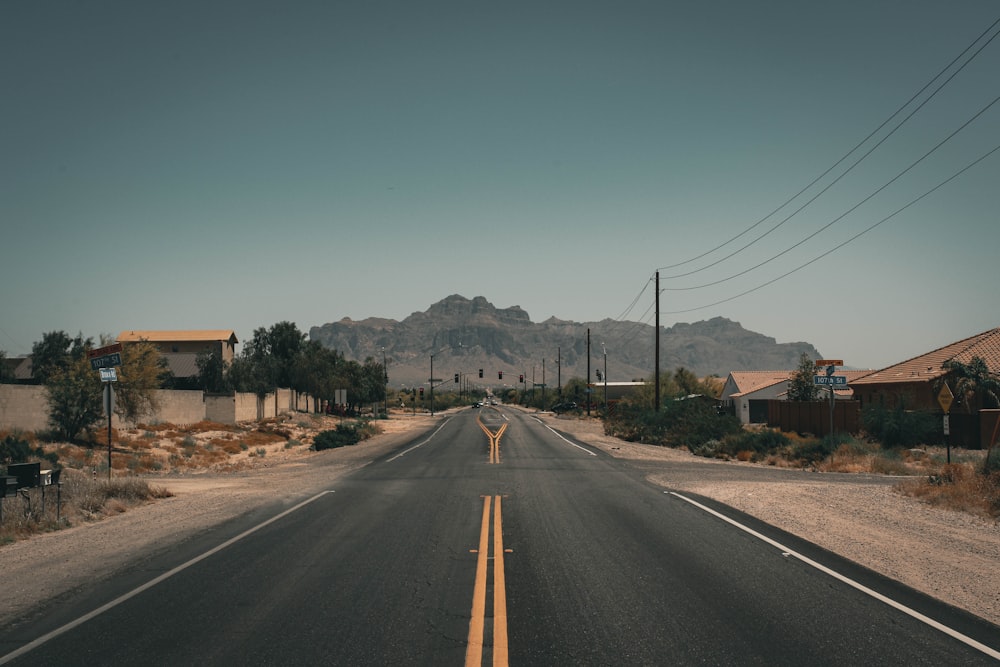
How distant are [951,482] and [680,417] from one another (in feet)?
81.8

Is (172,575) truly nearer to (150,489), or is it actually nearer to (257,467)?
(150,489)

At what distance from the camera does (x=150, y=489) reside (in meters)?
18.9

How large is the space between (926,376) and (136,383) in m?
45.8

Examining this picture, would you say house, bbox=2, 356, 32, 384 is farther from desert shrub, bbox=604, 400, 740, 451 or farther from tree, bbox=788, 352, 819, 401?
tree, bbox=788, 352, 819, 401

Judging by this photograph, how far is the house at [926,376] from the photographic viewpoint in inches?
1522

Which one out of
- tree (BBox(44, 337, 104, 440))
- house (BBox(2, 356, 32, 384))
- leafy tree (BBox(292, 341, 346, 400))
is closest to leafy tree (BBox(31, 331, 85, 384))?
house (BBox(2, 356, 32, 384))

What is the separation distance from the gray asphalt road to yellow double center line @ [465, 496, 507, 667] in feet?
0.11

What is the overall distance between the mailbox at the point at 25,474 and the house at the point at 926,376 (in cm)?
3738

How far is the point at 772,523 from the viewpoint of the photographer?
14.0 m

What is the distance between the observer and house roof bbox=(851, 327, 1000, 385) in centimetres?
3994

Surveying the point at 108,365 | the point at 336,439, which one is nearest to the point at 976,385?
the point at 336,439

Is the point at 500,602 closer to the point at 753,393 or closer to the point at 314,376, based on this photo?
the point at 753,393

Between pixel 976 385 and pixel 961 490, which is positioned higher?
pixel 976 385

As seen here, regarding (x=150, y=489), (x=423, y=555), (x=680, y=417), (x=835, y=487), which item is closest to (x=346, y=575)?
(x=423, y=555)
